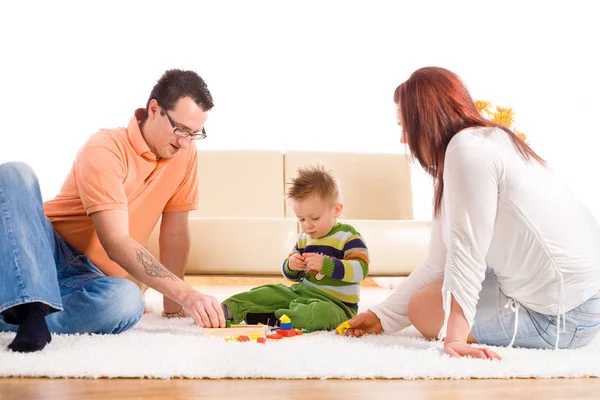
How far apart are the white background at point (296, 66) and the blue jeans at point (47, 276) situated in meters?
2.83

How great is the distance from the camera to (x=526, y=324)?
1.92 meters

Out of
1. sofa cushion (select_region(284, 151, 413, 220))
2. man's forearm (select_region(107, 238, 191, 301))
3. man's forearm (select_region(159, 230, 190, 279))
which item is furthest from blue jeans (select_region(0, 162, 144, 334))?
sofa cushion (select_region(284, 151, 413, 220))

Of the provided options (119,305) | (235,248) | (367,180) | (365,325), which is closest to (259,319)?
(365,325)

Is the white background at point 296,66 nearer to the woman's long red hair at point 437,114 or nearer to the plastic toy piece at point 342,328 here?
the plastic toy piece at point 342,328

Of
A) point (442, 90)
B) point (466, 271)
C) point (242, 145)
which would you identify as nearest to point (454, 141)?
point (442, 90)

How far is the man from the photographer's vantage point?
173cm

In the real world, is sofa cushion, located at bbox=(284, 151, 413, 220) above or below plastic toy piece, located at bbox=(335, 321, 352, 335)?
above

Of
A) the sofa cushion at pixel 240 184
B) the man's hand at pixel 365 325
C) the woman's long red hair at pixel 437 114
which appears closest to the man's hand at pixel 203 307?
the man's hand at pixel 365 325

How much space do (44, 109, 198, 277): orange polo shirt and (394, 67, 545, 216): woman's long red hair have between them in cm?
80

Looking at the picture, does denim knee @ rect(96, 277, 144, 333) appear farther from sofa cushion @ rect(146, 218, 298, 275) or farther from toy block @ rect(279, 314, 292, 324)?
sofa cushion @ rect(146, 218, 298, 275)

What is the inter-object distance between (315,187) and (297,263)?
262mm

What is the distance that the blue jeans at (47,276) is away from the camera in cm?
171

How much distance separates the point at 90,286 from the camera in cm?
199

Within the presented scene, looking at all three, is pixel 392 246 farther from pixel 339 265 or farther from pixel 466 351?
pixel 466 351
